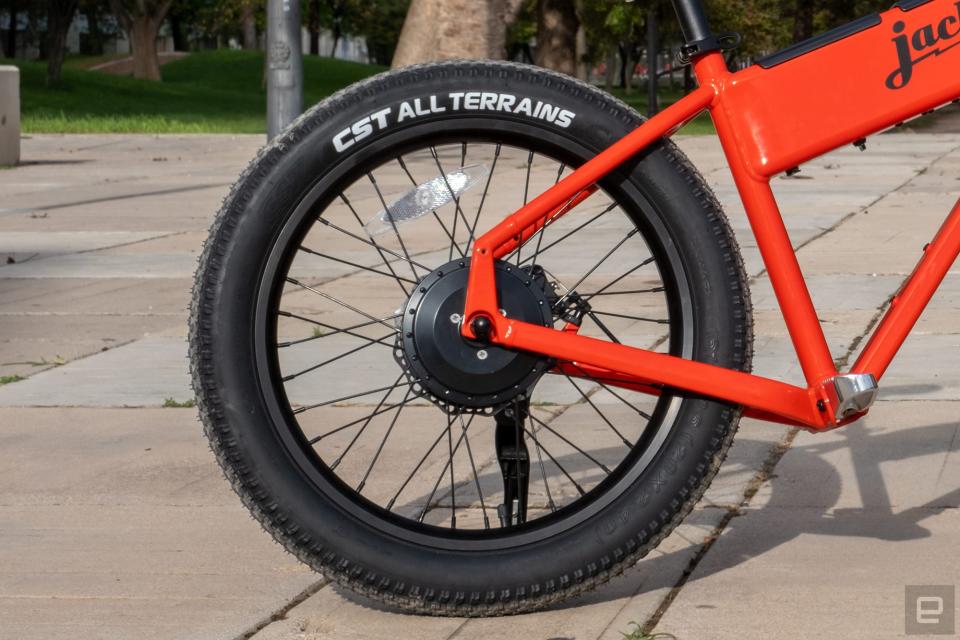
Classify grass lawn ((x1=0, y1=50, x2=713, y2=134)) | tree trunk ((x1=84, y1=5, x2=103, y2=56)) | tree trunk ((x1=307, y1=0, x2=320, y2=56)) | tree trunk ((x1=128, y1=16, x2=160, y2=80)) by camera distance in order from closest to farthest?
grass lawn ((x1=0, y1=50, x2=713, y2=134)) → tree trunk ((x1=128, y1=16, x2=160, y2=80)) → tree trunk ((x1=307, y1=0, x2=320, y2=56)) → tree trunk ((x1=84, y1=5, x2=103, y2=56))

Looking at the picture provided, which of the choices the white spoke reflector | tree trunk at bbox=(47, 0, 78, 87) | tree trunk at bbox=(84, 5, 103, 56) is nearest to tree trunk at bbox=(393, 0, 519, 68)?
tree trunk at bbox=(47, 0, 78, 87)

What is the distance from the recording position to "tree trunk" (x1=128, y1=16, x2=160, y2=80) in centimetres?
5628

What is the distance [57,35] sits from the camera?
4409 centimetres

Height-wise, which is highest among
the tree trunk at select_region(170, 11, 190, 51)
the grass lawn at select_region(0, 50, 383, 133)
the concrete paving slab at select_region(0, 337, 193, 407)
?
the concrete paving slab at select_region(0, 337, 193, 407)

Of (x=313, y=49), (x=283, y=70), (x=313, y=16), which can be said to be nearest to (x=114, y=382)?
(x=283, y=70)

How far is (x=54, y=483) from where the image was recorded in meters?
4.75

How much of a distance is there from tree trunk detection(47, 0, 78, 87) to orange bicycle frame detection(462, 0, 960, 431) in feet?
130

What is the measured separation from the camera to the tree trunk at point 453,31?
23625mm

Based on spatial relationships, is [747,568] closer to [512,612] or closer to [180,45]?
[512,612]

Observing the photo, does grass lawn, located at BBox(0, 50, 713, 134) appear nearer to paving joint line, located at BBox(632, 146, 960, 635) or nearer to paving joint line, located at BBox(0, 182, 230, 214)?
paving joint line, located at BBox(0, 182, 230, 214)

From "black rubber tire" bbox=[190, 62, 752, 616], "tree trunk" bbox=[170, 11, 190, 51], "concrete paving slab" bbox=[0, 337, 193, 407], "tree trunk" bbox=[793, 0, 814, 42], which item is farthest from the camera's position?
"tree trunk" bbox=[170, 11, 190, 51]

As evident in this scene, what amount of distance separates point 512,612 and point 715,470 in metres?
0.51

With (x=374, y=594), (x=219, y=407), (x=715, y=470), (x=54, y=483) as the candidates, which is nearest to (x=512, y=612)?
(x=374, y=594)

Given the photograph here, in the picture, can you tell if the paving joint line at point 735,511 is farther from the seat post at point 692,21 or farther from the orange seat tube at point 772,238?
the seat post at point 692,21
